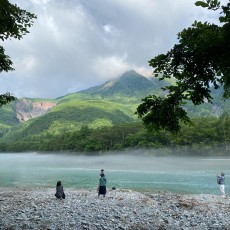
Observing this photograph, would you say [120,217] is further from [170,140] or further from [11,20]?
[170,140]

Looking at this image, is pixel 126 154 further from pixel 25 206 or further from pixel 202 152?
pixel 25 206

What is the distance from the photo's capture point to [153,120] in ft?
42.3

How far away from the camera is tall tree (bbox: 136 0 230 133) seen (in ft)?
32.5

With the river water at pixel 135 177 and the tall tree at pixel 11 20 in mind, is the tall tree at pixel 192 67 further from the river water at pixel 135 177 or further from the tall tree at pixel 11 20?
the river water at pixel 135 177

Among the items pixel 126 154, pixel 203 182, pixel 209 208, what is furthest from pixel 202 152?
pixel 209 208

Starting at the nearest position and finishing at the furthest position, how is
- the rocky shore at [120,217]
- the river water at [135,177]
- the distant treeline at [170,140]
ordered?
1. the rocky shore at [120,217]
2. the river water at [135,177]
3. the distant treeline at [170,140]

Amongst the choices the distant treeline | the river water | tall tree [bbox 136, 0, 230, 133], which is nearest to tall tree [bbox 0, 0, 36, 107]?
tall tree [bbox 136, 0, 230, 133]

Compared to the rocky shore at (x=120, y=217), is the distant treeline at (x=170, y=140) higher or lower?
higher

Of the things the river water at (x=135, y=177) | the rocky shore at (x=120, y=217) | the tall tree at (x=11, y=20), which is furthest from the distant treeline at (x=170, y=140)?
the tall tree at (x=11, y=20)

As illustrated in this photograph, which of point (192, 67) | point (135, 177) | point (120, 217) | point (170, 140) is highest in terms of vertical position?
point (170, 140)

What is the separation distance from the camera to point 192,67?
11.4 m

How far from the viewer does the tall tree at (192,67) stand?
9.90 m

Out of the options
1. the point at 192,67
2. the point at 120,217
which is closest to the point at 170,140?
the point at 120,217

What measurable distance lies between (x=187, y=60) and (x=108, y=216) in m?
15.2
